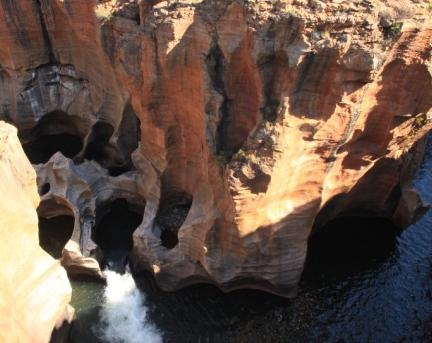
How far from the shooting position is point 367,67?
1289cm

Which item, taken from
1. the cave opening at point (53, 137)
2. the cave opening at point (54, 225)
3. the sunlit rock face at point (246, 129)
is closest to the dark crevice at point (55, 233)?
the cave opening at point (54, 225)

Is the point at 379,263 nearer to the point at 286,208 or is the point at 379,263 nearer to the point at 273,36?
the point at 286,208

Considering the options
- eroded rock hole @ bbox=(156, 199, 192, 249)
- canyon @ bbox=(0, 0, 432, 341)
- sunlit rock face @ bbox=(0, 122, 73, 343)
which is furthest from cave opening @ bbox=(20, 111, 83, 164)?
sunlit rock face @ bbox=(0, 122, 73, 343)

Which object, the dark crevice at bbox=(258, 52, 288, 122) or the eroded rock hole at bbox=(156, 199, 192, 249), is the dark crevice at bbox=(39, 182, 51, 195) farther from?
the dark crevice at bbox=(258, 52, 288, 122)

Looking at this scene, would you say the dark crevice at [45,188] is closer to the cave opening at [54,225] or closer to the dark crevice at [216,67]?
the cave opening at [54,225]

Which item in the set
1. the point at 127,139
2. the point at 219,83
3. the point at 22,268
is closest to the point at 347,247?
the point at 219,83

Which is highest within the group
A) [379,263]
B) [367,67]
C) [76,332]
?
[367,67]

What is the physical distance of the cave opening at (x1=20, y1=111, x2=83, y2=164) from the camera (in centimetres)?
2717

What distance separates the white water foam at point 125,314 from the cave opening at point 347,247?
22.7 feet

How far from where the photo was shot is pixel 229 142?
52.9 feet

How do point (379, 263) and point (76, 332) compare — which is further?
point (379, 263)

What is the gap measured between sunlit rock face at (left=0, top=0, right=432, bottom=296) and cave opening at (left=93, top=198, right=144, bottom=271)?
1.66ft

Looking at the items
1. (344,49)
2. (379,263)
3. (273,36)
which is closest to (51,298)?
(273,36)

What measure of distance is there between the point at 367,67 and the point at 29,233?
1157cm
